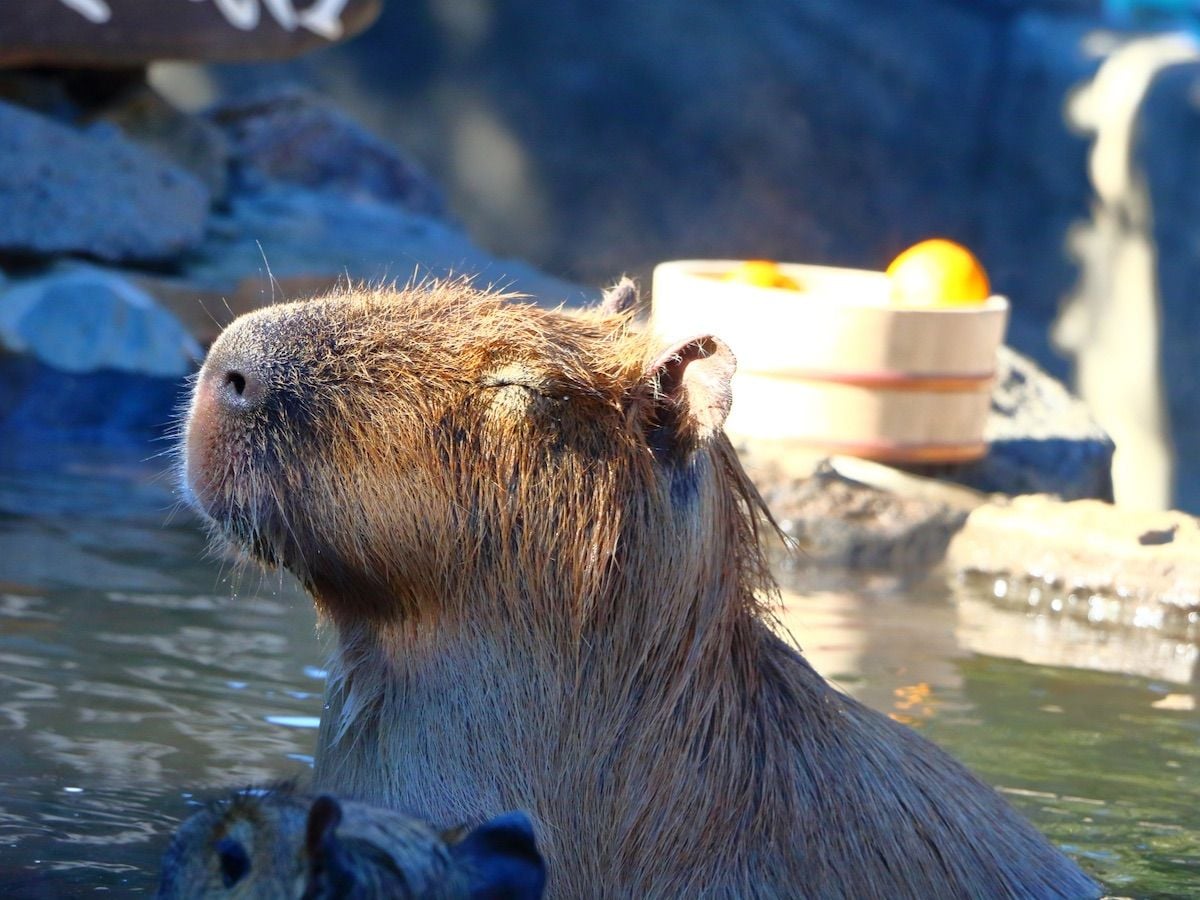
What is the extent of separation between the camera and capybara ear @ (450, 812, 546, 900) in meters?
2.04

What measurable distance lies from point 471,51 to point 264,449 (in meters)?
11.3

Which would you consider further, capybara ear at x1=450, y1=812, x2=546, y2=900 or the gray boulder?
the gray boulder

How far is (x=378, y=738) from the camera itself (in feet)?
8.04

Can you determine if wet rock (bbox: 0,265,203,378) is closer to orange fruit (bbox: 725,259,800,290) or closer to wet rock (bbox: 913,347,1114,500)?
orange fruit (bbox: 725,259,800,290)

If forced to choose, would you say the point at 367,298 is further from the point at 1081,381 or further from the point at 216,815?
the point at 1081,381

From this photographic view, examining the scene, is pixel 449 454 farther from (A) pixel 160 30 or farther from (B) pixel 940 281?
(A) pixel 160 30

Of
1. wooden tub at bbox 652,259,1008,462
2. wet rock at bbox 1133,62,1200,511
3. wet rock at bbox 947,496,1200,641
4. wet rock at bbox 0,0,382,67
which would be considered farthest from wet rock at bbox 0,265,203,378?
wet rock at bbox 1133,62,1200,511

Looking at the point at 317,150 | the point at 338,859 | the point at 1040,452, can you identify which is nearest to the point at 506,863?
the point at 338,859

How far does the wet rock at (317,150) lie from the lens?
1016 centimetres

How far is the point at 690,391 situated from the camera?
243 centimetres

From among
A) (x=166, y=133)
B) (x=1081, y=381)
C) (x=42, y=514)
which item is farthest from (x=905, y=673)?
(x=1081, y=381)

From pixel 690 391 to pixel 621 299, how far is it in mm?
488

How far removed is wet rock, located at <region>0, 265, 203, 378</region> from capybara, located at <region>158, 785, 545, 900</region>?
4.95 metres

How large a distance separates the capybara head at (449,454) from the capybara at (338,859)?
40 cm
